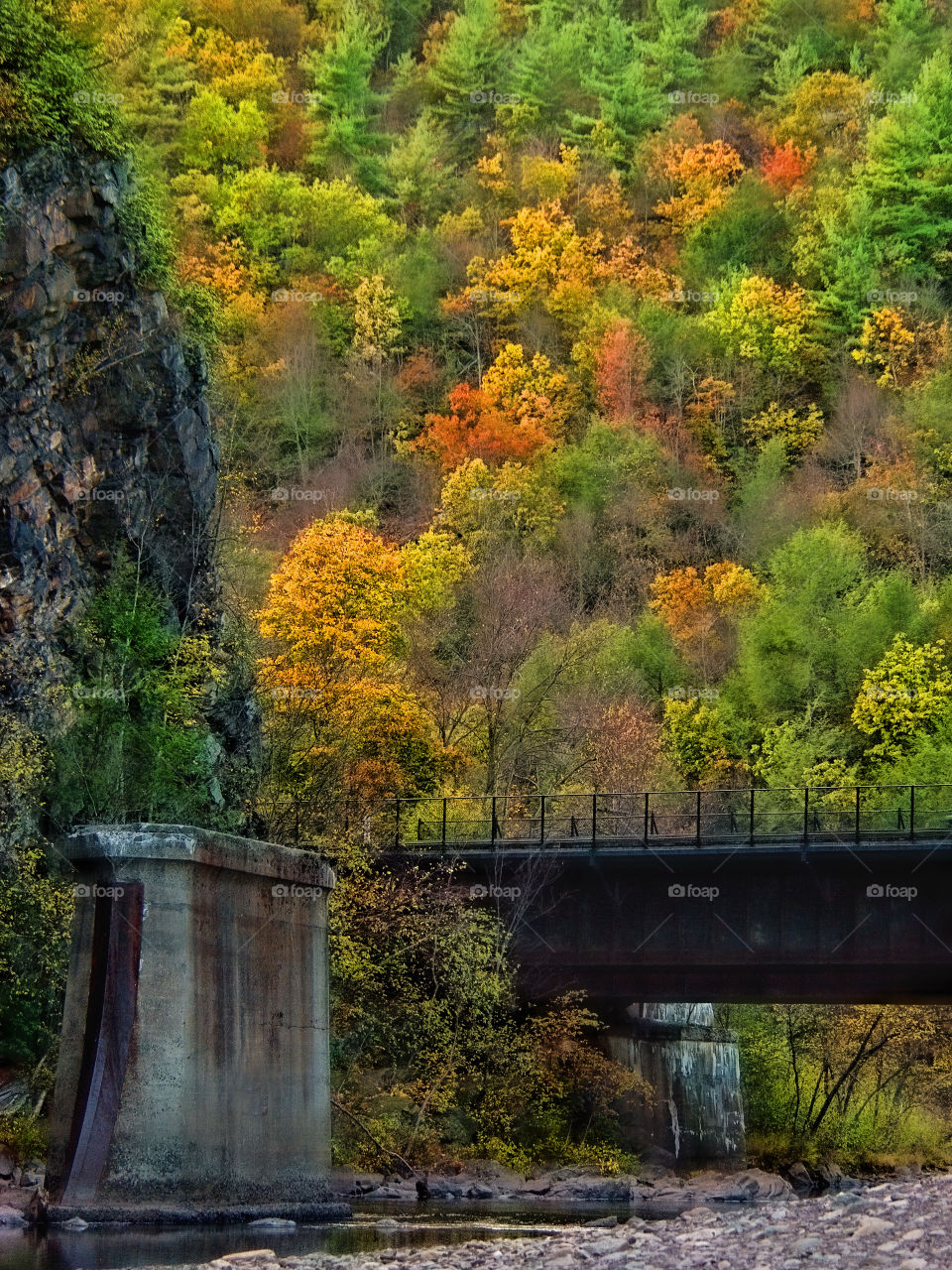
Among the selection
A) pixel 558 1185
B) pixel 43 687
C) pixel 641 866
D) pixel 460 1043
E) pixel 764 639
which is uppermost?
pixel 764 639

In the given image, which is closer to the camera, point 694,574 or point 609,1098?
point 609,1098

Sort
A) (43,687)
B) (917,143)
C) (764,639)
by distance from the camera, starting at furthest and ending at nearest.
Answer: (917,143)
(764,639)
(43,687)

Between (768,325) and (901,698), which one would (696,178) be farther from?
(901,698)

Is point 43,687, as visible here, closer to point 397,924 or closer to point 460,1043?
point 397,924

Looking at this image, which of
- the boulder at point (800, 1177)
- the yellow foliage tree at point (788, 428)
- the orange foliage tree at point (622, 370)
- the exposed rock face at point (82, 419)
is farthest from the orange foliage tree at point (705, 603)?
the exposed rock face at point (82, 419)

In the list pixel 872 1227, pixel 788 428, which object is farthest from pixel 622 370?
pixel 872 1227

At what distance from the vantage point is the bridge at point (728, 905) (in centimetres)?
4519

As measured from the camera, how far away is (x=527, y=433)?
111 m

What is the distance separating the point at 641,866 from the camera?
152ft

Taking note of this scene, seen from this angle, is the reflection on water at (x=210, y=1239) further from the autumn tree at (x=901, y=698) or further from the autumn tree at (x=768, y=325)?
the autumn tree at (x=768, y=325)

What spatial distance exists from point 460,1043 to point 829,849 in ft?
31.6

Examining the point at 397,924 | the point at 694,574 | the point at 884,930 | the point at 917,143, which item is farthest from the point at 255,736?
the point at 917,143

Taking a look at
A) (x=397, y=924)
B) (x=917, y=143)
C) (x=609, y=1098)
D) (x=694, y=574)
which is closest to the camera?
(x=397, y=924)

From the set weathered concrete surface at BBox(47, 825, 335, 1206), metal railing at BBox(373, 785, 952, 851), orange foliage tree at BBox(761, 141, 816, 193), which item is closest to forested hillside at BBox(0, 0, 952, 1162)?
orange foliage tree at BBox(761, 141, 816, 193)
